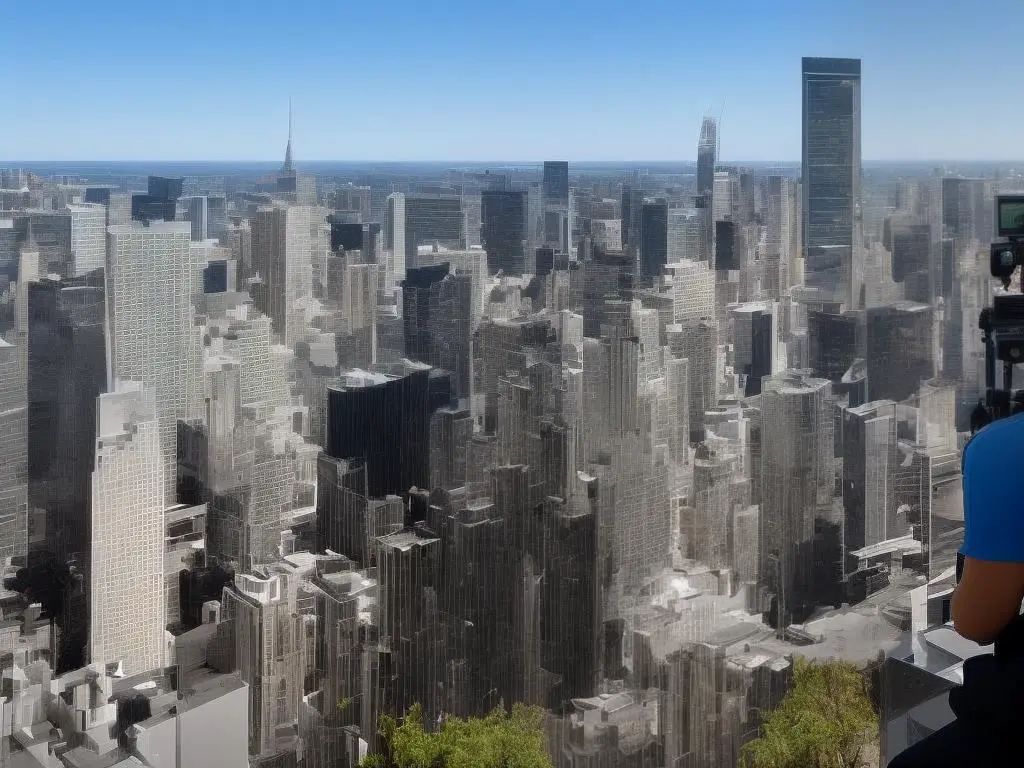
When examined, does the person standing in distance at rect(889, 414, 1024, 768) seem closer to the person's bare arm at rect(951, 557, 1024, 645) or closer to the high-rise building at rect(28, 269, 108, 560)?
the person's bare arm at rect(951, 557, 1024, 645)

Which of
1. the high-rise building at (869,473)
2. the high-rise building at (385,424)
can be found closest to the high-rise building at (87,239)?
the high-rise building at (385,424)

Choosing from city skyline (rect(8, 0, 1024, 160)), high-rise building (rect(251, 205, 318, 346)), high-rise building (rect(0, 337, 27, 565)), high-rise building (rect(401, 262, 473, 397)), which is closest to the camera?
high-rise building (rect(0, 337, 27, 565))

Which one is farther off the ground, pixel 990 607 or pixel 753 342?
pixel 753 342

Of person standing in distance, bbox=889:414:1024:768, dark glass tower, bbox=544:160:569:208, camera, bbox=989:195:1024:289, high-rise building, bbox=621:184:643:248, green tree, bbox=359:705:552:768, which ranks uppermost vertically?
dark glass tower, bbox=544:160:569:208

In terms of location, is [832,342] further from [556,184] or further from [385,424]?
[385,424]

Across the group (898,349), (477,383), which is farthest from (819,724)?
(477,383)

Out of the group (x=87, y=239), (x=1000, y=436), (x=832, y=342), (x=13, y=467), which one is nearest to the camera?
(x=1000, y=436)

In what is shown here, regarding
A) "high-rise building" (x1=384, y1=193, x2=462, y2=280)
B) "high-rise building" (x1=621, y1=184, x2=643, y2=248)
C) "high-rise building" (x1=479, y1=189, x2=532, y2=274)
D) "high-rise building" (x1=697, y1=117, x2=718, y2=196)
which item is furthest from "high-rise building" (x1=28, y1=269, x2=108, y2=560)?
"high-rise building" (x1=697, y1=117, x2=718, y2=196)
